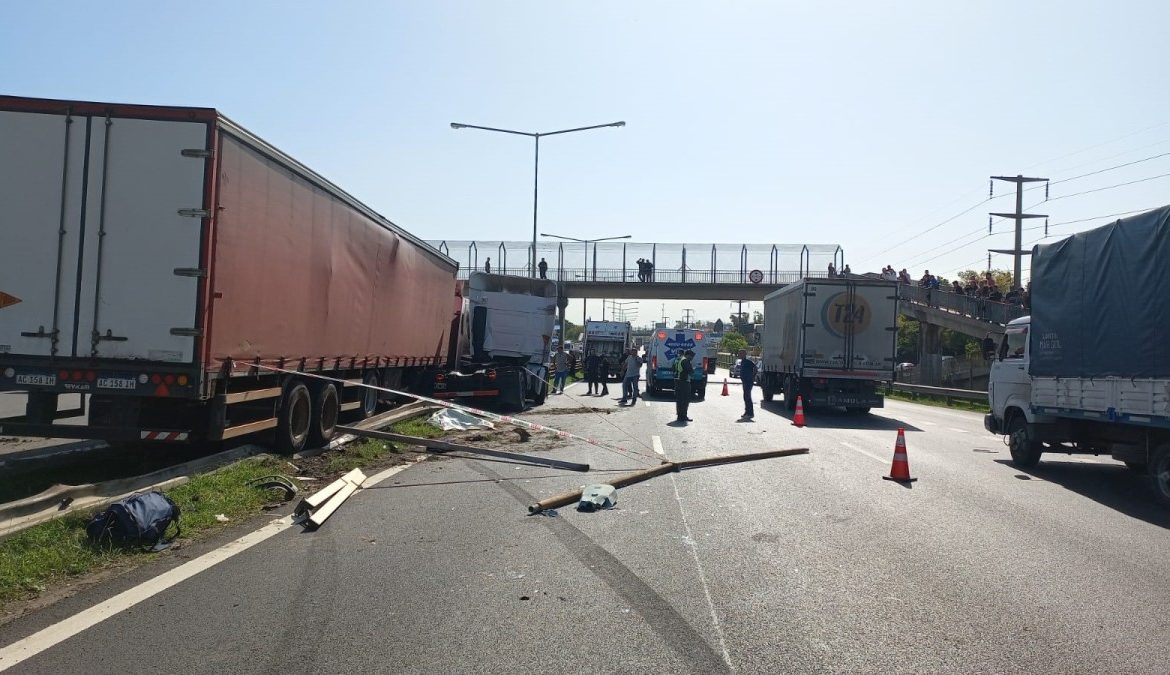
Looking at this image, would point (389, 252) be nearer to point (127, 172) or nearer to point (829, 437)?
point (127, 172)

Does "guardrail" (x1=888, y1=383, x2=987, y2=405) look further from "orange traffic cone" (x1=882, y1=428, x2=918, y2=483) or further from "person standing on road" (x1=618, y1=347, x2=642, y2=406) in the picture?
"orange traffic cone" (x1=882, y1=428, x2=918, y2=483)

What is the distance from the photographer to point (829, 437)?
672 inches

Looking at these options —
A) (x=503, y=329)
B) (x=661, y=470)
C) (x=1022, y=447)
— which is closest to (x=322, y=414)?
(x=661, y=470)

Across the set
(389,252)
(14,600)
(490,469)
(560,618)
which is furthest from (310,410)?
(560,618)

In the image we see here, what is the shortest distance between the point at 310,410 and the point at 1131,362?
33.9 ft

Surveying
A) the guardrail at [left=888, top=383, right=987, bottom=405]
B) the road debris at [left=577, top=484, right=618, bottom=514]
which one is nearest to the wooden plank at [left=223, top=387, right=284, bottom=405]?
the road debris at [left=577, top=484, right=618, bottom=514]

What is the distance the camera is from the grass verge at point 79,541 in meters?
5.65

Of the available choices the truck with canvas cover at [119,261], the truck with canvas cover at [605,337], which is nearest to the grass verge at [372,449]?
the truck with canvas cover at [119,261]

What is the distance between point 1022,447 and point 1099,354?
91.3 inches

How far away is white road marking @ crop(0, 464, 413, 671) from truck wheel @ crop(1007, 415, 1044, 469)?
10.4 meters

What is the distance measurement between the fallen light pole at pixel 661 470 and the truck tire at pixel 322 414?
454 cm

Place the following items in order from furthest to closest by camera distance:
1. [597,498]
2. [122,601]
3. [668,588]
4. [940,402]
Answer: [940,402] → [597,498] → [668,588] → [122,601]

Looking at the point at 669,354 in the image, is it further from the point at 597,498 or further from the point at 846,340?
the point at 597,498

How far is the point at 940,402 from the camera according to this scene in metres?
33.0
